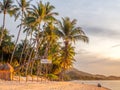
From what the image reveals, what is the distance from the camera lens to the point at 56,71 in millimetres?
77125

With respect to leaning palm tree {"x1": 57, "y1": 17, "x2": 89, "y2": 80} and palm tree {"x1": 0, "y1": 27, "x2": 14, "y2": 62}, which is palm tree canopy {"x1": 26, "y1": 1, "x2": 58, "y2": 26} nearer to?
leaning palm tree {"x1": 57, "y1": 17, "x2": 89, "y2": 80}

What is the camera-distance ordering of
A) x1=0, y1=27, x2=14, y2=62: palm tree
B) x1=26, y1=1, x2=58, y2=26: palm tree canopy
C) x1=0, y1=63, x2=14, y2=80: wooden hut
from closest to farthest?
x1=0, y1=63, x2=14, y2=80: wooden hut → x1=26, y1=1, x2=58, y2=26: palm tree canopy → x1=0, y1=27, x2=14, y2=62: palm tree

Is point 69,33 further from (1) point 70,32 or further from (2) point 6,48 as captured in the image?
(2) point 6,48

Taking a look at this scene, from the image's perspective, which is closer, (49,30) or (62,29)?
(62,29)

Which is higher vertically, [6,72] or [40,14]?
[40,14]

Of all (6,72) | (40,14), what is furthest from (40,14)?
(6,72)

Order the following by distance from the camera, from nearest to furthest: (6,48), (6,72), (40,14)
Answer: (6,72) → (40,14) → (6,48)

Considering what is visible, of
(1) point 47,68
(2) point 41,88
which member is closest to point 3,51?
(1) point 47,68

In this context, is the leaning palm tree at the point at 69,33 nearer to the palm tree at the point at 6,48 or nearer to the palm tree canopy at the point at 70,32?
the palm tree canopy at the point at 70,32

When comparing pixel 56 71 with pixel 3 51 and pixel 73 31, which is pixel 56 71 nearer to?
pixel 3 51

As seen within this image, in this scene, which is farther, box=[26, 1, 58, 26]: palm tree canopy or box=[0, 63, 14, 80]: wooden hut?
box=[26, 1, 58, 26]: palm tree canopy

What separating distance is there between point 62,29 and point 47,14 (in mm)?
3566

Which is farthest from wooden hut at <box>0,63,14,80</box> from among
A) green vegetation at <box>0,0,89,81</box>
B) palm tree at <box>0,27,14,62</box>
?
palm tree at <box>0,27,14,62</box>

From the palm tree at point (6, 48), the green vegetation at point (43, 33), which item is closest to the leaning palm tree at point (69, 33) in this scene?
the green vegetation at point (43, 33)
